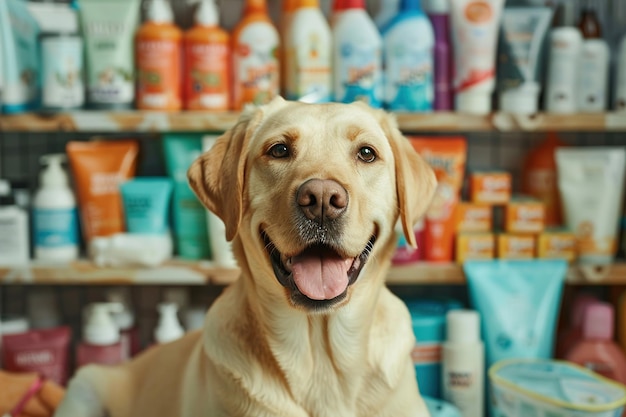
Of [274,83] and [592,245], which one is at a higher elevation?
[274,83]

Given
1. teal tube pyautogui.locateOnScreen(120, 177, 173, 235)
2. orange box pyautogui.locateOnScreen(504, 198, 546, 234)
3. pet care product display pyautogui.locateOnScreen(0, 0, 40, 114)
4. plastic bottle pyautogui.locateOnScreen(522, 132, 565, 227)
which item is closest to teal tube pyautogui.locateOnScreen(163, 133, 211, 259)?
teal tube pyautogui.locateOnScreen(120, 177, 173, 235)

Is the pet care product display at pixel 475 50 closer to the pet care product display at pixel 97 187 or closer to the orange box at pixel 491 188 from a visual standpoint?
the orange box at pixel 491 188

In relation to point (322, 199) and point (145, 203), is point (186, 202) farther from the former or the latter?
point (322, 199)

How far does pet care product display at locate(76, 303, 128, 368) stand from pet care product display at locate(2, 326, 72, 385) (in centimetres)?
8

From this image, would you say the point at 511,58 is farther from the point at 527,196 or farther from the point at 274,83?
the point at 274,83

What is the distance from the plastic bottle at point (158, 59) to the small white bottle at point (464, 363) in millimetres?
838

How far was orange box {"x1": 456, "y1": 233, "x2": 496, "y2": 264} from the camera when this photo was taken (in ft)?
5.87

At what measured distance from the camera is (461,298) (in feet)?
6.71

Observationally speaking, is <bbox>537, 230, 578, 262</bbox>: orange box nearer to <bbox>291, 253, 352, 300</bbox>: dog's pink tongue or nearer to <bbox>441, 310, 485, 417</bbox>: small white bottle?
<bbox>441, 310, 485, 417</bbox>: small white bottle

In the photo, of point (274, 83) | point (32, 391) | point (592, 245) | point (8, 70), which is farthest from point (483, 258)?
point (8, 70)

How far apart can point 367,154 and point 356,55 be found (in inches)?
26.5

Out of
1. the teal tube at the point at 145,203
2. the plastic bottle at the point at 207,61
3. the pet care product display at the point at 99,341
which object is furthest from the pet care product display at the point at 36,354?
the plastic bottle at the point at 207,61

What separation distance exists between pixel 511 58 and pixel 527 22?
3.7 inches

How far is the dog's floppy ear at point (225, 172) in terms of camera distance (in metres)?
1.06
